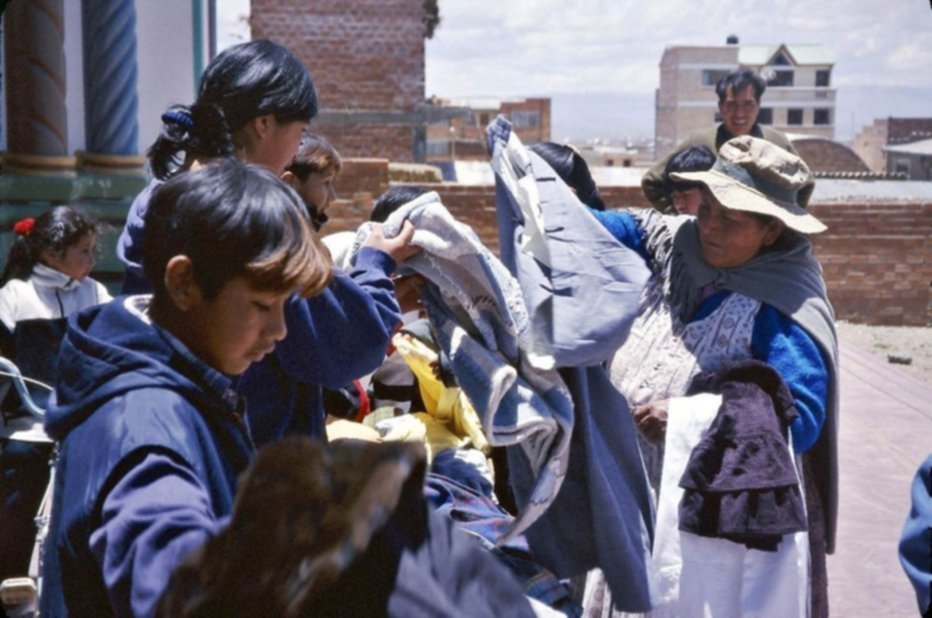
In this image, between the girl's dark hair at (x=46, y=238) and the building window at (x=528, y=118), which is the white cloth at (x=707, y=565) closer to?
the girl's dark hair at (x=46, y=238)

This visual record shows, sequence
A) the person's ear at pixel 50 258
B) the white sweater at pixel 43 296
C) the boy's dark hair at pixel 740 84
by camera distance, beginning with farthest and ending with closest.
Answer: the boy's dark hair at pixel 740 84
the person's ear at pixel 50 258
the white sweater at pixel 43 296

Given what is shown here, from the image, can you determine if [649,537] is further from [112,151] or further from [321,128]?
[321,128]

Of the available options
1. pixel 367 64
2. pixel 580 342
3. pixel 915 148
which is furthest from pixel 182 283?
pixel 915 148

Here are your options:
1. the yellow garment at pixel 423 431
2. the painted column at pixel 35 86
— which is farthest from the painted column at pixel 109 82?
the yellow garment at pixel 423 431

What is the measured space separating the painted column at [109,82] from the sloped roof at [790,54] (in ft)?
315

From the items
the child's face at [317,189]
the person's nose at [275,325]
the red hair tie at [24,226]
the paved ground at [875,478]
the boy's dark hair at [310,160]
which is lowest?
the paved ground at [875,478]

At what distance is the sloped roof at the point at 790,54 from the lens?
97438 mm

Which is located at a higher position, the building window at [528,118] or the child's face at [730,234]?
the building window at [528,118]

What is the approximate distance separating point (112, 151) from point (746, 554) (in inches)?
154

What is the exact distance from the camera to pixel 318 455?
44.3 inches

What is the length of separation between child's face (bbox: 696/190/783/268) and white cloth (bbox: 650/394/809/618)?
0.38m

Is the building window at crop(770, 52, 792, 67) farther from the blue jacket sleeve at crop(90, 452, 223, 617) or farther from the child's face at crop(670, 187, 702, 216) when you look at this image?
the blue jacket sleeve at crop(90, 452, 223, 617)

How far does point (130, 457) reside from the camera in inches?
49.6

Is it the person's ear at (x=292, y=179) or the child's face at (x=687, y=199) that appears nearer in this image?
the person's ear at (x=292, y=179)
